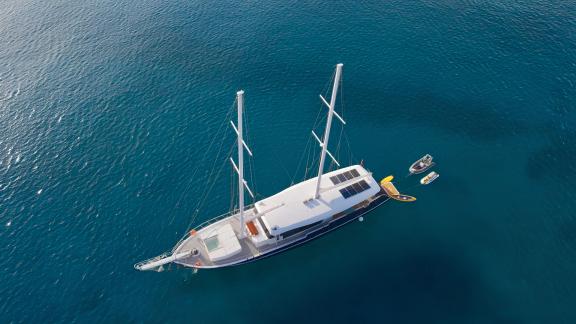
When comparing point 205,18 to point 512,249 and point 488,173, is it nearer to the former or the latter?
point 488,173

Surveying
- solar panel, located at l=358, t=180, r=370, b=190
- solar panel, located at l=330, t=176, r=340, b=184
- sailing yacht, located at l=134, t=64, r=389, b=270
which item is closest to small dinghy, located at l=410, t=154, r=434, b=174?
sailing yacht, located at l=134, t=64, r=389, b=270

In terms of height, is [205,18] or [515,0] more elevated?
[205,18]

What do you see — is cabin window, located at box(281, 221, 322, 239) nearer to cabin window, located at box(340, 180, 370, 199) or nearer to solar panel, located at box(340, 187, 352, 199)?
solar panel, located at box(340, 187, 352, 199)

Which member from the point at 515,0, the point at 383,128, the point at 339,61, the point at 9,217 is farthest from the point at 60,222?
the point at 515,0

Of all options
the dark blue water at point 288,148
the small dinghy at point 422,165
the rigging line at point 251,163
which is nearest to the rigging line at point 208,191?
the dark blue water at point 288,148

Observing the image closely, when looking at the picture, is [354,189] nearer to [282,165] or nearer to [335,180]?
[335,180]
